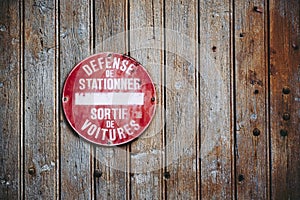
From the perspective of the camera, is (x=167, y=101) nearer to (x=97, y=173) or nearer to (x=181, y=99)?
(x=181, y=99)

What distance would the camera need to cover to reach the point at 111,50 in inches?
63.5

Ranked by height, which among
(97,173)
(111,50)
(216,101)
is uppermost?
(111,50)

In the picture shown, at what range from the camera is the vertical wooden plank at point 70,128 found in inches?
63.3

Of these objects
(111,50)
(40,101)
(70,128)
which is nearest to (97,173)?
(70,128)

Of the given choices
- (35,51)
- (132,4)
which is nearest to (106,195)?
(35,51)

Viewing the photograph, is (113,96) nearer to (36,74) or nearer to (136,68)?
(136,68)

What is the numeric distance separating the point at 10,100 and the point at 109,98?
0.32 meters

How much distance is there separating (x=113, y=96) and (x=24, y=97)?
0.94ft

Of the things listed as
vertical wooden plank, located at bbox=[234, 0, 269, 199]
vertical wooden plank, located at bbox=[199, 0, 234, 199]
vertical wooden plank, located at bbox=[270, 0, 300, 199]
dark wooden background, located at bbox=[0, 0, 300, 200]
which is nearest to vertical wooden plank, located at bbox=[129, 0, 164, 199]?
dark wooden background, located at bbox=[0, 0, 300, 200]

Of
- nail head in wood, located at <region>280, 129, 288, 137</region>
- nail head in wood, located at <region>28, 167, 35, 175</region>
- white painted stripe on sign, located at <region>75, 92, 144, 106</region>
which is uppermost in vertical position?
white painted stripe on sign, located at <region>75, 92, 144, 106</region>

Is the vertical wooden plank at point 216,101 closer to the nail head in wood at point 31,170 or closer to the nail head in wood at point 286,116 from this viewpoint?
the nail head in wood at point 286,116

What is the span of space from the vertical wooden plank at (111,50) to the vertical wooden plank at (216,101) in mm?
252

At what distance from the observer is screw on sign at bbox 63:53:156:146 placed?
5.24 feet

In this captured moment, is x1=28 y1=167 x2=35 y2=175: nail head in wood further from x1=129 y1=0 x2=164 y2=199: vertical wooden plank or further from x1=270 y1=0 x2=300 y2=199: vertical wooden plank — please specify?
x1=270 y1=0 x2=300 y2=199: vertical wooden plank
